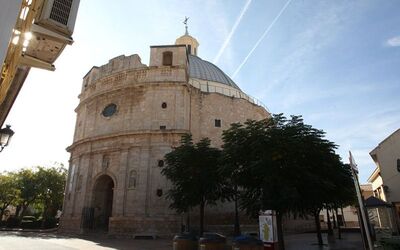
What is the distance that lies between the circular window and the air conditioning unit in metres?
25.8

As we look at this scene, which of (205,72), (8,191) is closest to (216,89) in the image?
(205,72)

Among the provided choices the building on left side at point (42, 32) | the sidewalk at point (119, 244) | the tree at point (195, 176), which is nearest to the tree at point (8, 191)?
the sidewalk at point (119, 244)

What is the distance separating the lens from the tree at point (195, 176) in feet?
64.8

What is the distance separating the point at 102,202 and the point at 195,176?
1238 centimetres

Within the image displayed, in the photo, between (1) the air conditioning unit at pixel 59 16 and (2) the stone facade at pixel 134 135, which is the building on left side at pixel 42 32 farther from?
(2) the stone facade at pixel 134 135

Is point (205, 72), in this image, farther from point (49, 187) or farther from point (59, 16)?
point (59, 16)

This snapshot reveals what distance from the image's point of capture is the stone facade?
960 inches

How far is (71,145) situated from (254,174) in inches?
924

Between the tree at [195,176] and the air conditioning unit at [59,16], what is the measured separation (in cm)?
1620

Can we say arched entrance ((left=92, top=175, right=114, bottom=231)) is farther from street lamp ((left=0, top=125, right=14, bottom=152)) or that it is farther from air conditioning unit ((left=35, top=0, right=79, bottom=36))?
air conditioning unit ((left=35, top=0, right=79, bottom=36))

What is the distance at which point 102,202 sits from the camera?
91.5 ft

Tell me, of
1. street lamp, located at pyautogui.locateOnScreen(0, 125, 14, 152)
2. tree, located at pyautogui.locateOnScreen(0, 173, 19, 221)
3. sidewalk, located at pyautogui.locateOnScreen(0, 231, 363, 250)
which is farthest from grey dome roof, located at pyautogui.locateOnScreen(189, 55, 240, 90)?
street lamp, located at pyautogui.locateOnScreen(0, 125, 14, 152)

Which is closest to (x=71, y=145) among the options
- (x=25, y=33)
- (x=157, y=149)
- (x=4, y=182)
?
(x=157, y=149)

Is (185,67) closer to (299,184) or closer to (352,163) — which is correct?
(299,184)
